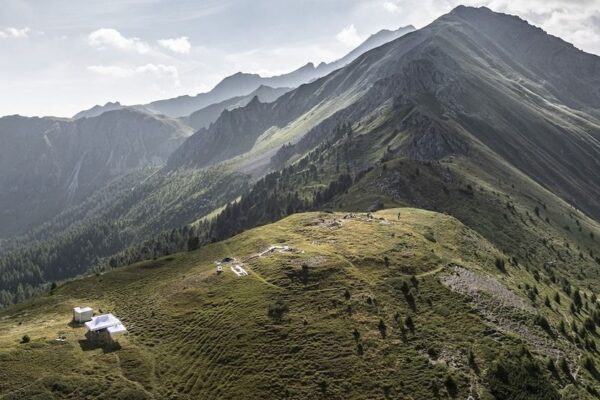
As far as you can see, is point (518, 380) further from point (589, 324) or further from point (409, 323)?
point (589, 324)

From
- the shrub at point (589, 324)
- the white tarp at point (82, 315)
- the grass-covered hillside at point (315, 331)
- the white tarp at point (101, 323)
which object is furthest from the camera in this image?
the shrub at point (589, 324)

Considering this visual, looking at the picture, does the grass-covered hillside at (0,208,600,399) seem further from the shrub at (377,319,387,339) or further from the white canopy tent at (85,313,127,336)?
the white canopy tent at (85,313,127,336)

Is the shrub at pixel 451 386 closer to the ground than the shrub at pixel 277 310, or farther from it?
closer to the ground

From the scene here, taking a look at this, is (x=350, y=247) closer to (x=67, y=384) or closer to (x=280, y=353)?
(x=280, y=353)

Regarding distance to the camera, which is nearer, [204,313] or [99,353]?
[99,353]

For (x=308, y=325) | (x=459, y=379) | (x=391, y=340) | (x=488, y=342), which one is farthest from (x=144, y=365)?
(x=488, y=342)

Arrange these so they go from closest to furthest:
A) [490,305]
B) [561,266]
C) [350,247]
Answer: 1. [490,305]
2. [350,247]
3. [561,266]

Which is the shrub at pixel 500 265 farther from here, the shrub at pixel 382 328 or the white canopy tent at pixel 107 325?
the white canopy tent at pixel 107 325

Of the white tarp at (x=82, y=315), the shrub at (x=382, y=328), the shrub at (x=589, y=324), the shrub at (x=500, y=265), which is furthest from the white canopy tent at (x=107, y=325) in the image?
the shrub at (x=589, y=324)

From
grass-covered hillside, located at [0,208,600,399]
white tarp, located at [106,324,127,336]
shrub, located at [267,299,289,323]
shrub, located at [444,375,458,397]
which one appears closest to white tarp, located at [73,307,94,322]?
grass-covered hillside, located at [0,208,600,399]
